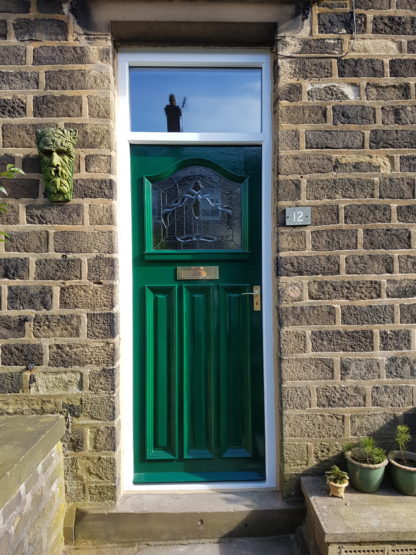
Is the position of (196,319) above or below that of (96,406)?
above

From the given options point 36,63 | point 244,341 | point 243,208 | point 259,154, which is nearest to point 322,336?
point 244,341

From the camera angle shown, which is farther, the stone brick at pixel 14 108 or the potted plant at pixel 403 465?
the stone brick at pixel 14 108

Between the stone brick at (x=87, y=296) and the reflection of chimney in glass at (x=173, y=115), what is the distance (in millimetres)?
1162

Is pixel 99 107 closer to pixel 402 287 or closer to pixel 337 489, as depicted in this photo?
pixel 402 287

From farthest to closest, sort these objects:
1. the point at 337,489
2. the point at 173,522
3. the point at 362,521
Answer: the point at 173,522
the point at 337,489
the point at 362,521

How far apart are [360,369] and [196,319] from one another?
1091mm

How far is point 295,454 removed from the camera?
2402mm

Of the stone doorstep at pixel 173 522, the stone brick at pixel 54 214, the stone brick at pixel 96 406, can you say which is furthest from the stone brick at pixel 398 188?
the stone brick at pixel 96 406

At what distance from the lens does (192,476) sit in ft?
8.48

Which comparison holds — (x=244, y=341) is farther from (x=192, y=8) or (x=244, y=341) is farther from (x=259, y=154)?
(x=192, y=8)

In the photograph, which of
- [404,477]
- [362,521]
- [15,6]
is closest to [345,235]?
[404,477]

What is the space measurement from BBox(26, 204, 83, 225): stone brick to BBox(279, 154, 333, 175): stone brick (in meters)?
1.29

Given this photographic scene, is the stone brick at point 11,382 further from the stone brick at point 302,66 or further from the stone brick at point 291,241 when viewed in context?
the stone brick at point 302,66

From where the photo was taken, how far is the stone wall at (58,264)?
7.71 feet
